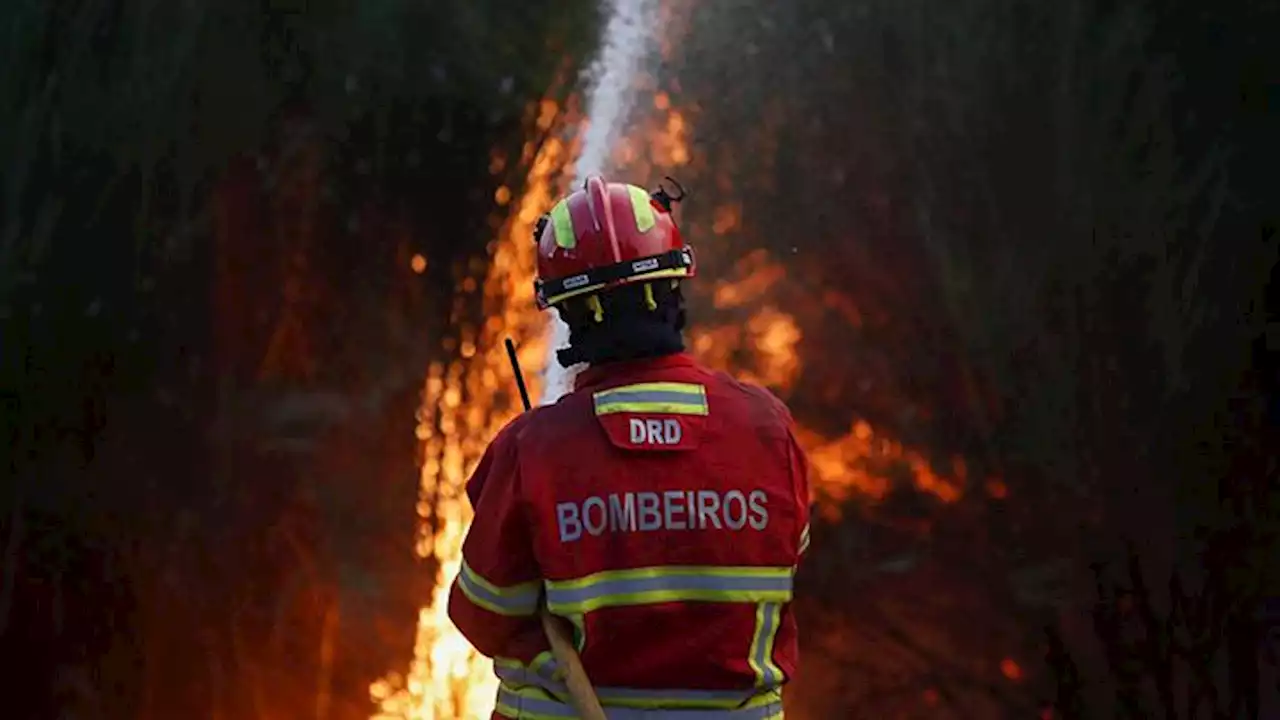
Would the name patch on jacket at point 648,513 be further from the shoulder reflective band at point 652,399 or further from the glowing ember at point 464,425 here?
the glowing ember at point 464,425

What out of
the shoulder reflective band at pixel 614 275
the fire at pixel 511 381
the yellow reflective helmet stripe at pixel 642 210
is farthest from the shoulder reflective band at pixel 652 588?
the fire at pixel 511 381

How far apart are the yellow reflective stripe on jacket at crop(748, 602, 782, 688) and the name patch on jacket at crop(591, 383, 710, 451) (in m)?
0.29

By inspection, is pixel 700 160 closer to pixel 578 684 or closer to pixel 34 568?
pixel 578 684

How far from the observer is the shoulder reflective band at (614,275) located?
198cm

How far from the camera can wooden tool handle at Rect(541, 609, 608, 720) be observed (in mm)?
1791

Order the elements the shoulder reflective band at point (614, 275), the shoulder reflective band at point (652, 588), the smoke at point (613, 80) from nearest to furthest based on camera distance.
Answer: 1. the shoulder reflective band at point (652, 588)
2. the shoulder reflective band at point (614, 275)
3. the smoke at point (613, 80)

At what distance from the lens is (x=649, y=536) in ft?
5.90

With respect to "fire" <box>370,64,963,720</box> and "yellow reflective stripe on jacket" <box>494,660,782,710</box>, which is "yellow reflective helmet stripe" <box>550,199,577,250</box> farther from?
"fire" <box>370,64,963,720</box>

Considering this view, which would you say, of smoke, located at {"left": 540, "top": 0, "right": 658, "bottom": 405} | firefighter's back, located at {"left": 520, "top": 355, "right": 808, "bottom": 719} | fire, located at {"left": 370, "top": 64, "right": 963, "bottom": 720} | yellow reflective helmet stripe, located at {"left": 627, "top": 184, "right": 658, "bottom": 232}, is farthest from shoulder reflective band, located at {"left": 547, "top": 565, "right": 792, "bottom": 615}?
smoke, located at {"left": 540, "top": 0, "right": 658, "bottom": 405}

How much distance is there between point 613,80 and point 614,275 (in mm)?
1654

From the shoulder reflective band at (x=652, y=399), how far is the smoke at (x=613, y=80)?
64.3 inches

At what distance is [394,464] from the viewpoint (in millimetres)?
3402

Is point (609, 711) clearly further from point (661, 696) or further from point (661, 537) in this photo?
point (661, 537)

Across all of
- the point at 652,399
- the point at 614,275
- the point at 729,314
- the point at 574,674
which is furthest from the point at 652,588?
the point at 729,314
